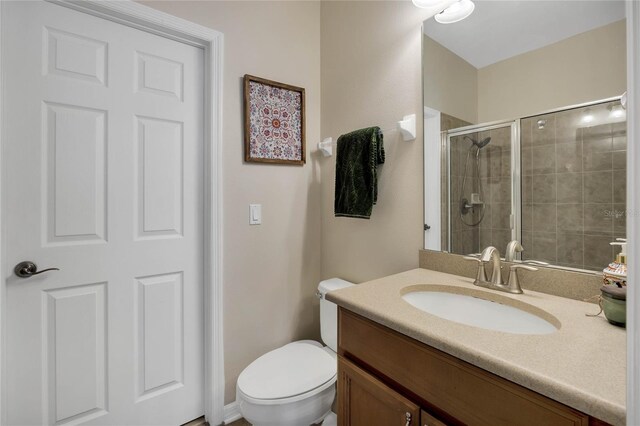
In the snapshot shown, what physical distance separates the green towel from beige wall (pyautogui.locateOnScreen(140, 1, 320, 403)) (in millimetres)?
342

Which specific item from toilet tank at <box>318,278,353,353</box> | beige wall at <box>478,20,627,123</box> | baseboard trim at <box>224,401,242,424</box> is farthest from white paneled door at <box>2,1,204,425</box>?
beige wall at <box>478,20,627,123</box>

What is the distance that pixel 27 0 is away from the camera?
3.73 ft

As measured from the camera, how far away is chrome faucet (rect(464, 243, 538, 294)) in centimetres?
98

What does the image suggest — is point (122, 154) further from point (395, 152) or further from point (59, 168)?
point (395, 152)

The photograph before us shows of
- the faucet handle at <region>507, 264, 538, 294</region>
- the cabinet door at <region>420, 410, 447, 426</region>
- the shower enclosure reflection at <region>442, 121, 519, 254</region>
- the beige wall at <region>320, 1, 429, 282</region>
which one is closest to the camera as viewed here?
Result: the cabinet door at <region>420, 410, 447, 426</region>

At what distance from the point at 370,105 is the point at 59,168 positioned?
146 centimetres

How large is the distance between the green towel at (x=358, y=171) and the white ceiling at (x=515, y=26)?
19.0 inches

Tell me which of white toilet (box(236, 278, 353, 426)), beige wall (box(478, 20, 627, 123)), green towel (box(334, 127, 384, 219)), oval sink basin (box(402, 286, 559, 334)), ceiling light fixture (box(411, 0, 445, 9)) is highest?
ceiling light fixture (box(411, 0, 445, 9))

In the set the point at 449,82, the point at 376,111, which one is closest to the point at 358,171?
the point at 376,111

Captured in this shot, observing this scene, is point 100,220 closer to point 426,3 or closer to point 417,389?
point 417,389

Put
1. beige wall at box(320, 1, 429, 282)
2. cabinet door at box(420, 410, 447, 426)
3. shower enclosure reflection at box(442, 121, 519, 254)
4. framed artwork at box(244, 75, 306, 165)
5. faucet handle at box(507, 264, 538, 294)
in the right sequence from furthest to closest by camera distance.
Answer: framed artwork at box(244, 75, 306, 165)
beige wall at box(320, 1, 429, 282)
shower enclosure reflection at box(442, 121, 519, 254)
faucet handle at box(507, 264, 538, 294)
cabinet door at box(420, 410, 447, 426)

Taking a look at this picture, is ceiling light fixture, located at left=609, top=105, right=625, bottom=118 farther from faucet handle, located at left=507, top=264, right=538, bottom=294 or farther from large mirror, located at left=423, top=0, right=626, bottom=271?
faucet handle, located at left=507, top=264, right=538, bottom=294

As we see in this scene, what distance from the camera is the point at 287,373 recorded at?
4.20 ft

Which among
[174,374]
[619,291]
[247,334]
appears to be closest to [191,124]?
[247,334]
